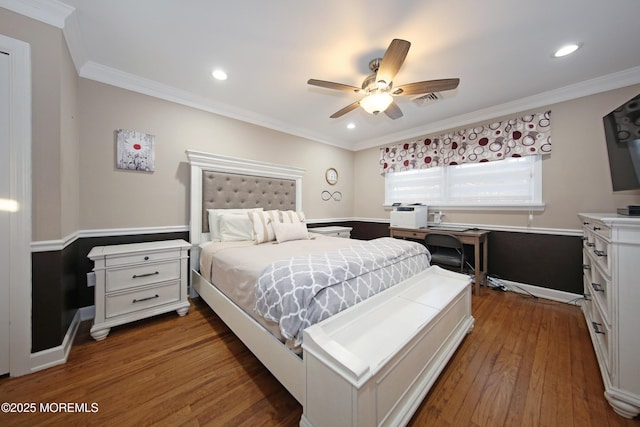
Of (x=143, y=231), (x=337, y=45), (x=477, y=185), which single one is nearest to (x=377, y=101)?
(x=337, y=45)

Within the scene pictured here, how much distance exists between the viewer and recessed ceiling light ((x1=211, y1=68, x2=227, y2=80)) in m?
2.15

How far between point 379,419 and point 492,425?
66 cm

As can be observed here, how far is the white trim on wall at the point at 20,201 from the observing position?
1.36 m

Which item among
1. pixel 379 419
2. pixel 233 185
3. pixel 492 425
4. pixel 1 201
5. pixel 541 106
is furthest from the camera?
pixel 233 185

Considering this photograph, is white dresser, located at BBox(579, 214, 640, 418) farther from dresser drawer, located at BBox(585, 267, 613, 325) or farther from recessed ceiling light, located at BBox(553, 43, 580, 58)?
recessed ceiling light, located at BBox(553, 43, 580, 58)

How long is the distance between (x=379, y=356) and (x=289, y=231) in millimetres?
1732

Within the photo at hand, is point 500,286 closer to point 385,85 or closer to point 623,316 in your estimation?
point 623,316

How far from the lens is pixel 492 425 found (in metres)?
1.11

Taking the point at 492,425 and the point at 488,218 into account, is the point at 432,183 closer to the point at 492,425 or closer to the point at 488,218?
the point at 488,218

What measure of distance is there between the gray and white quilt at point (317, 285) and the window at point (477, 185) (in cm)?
223

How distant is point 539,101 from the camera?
8.48 feet

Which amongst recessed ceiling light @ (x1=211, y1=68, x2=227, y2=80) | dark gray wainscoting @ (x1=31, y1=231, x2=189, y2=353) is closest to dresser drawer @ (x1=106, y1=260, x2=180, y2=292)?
dark gray wainscoting @ (x1=31, y1=231, x2=189, y2=353)

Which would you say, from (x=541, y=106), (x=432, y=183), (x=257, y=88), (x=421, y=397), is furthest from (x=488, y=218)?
(x=257, y=88)

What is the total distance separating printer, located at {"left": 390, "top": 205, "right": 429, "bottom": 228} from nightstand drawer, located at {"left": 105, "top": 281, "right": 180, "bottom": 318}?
9.85 feet
